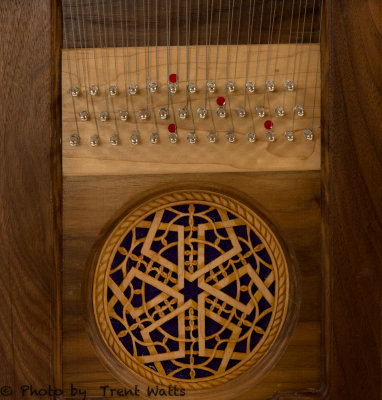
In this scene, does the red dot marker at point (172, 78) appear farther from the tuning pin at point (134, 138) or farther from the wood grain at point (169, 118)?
the tuning pin at point (134, 138)

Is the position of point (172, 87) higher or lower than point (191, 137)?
higher

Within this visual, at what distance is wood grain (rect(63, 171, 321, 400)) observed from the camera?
107 cm

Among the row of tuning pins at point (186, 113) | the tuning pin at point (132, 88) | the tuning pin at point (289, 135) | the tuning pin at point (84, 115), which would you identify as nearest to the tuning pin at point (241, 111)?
the row of tuning pins at point (186, 113)

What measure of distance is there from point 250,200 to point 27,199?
1.64 feet

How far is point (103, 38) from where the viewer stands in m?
1.07

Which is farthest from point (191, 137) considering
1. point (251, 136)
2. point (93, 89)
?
point (93, 89)

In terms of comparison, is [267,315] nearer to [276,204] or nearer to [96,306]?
[276,204]

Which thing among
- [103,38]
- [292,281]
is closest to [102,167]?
[103,38]

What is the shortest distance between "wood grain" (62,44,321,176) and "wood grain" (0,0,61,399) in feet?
0.18

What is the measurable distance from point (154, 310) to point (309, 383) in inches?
15.4

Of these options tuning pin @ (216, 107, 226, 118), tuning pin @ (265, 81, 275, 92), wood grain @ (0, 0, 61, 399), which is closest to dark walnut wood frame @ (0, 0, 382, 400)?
wood grain @ (0, 0, 61, 399)

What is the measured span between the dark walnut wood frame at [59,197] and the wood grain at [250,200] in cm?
3

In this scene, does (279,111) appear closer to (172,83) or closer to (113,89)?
(172,83)

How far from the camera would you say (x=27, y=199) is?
1042 millimetres
